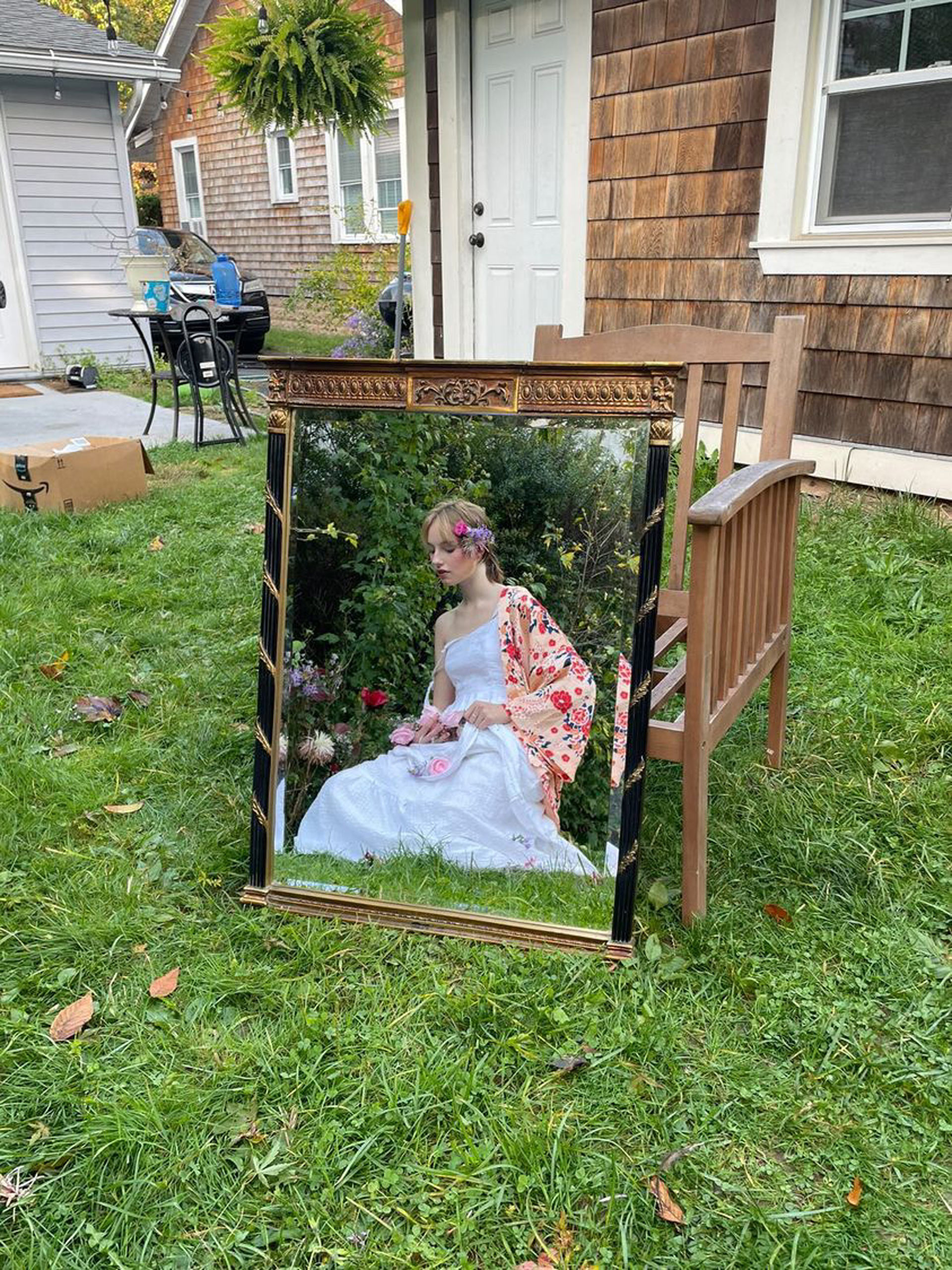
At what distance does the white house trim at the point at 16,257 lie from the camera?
9.23m

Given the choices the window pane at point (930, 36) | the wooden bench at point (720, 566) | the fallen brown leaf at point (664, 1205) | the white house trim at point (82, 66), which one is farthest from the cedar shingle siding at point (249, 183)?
the fallen brown leaf at point (664, 1205)

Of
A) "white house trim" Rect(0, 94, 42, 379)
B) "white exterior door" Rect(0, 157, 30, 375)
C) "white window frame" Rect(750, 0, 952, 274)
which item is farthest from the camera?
"white exterior door" Rect(0, 157, 30, 375)

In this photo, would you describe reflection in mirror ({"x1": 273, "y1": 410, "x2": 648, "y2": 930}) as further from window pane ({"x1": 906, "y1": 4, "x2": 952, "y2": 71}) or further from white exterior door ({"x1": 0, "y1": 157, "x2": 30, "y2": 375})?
white exterior door ({"x1": 0, "y1": 157, "x2": 30, "y2": 375})

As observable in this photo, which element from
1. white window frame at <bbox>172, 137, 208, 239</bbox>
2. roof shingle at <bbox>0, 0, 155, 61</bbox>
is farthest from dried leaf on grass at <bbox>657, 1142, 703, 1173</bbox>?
white window frame at <bbox>172, 137, 208, 239</bbox>

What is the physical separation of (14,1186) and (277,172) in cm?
1508

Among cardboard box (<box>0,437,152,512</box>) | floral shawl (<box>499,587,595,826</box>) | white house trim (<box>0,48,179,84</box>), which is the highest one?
white house trim (<box>0,48,179,84</box>)

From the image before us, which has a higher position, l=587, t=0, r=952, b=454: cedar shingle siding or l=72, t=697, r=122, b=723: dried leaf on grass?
l=587, t=0, r=952, b=454: cedar shingle siding

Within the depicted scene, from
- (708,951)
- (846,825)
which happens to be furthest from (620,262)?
(708,951)

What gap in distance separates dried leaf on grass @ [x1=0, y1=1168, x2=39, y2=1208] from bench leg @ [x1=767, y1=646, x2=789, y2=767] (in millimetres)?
1858

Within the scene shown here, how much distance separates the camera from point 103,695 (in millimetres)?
2957

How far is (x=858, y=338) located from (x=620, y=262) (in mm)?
1513

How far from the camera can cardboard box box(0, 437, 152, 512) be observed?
15.4 feet

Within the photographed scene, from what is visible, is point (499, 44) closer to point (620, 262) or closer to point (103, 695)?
point (620, 262)

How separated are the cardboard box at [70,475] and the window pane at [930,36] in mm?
3975
